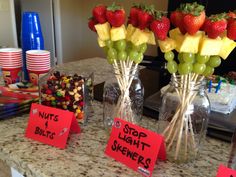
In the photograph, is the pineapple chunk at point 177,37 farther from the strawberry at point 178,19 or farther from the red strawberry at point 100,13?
the red strawberry at point 100,13

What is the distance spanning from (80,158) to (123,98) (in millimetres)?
200

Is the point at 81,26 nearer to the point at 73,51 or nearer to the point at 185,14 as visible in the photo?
the point at 73,51

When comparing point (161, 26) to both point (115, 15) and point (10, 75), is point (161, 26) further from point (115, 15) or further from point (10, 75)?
point (10, 75)

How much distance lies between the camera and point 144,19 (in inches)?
24.1

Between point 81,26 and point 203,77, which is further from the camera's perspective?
point 81,26

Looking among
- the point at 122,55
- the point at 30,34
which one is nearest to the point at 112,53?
the point at 122,55

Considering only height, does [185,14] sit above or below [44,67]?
above

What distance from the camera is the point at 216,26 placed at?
534mm

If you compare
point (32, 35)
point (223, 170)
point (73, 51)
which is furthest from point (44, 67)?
point (73, 51)

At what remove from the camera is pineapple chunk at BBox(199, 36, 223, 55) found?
0.55 meters

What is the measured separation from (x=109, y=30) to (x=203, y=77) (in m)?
0.25

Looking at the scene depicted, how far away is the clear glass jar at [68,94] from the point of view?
2.57 feet

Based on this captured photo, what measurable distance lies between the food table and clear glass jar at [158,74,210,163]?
0.03m

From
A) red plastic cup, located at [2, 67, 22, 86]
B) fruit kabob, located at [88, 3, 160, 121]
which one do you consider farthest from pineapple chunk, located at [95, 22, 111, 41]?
red plastic cup, located at [2, 67, 22, 86]
